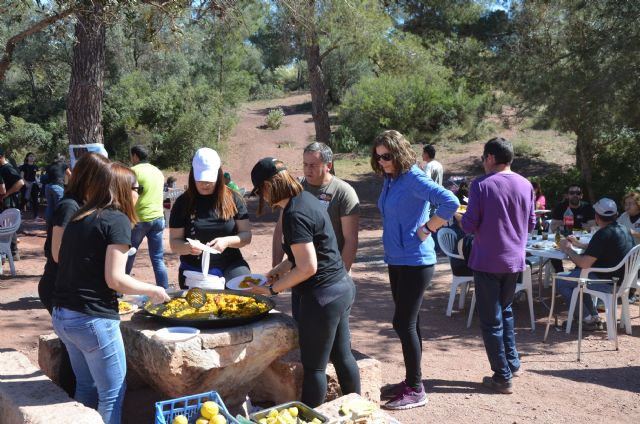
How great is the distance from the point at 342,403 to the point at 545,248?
12.1ft

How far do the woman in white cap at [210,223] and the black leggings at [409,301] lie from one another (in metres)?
1.10

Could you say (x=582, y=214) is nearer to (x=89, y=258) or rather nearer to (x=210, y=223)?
(x=210, y=223)

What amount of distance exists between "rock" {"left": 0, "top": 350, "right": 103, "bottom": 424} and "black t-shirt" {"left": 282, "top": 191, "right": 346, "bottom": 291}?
125 cm

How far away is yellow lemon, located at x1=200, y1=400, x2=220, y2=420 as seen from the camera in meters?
3.12

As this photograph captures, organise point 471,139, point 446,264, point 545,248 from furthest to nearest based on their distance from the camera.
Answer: point 471,139, point 446,264, point 545,248

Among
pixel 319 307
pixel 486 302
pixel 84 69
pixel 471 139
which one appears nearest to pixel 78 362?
pixel 319 307

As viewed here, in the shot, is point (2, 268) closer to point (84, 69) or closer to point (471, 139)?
point (84, 69)

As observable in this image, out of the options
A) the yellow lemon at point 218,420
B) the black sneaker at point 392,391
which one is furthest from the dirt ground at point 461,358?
the yellow lemon at point 218,420

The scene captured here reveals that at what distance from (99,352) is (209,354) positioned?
22.5 inches

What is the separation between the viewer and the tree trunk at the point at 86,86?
870cm

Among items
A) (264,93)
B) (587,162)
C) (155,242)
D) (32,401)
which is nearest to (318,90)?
(587,162)

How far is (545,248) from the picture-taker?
6406 millimetres

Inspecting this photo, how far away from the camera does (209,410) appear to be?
312 centimetres

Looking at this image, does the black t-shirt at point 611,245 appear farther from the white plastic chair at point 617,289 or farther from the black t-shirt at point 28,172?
the black t-shirt at point 28,172
